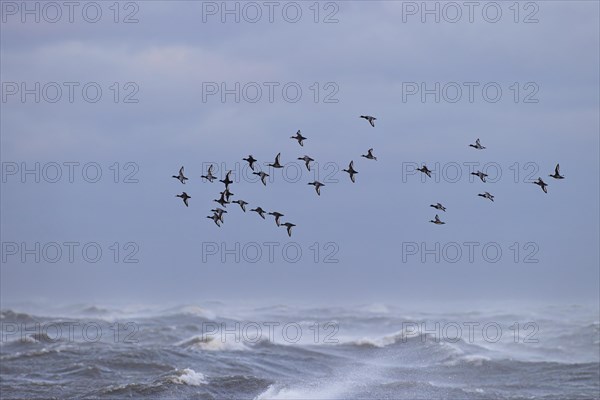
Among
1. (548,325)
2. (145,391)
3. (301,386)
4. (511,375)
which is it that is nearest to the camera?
(145,391)

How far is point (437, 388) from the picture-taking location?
5669 cm

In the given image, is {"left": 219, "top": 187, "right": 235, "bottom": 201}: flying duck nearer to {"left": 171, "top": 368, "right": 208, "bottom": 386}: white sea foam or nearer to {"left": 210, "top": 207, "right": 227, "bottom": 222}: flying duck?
{"left": 210, "top": 207, "right": 227, "bottom": 222}: flying duck

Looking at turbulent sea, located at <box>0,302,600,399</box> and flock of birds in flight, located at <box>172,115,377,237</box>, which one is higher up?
flock of birds in flight, located at <box>172,115,377,237</box>

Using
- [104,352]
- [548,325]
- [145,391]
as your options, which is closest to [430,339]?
[548,325]

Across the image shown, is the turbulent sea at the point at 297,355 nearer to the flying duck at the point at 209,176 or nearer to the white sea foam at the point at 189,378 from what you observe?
the white sea foam at the point at 189,378

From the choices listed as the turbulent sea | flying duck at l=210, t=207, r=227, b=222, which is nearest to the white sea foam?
the turbulent sea

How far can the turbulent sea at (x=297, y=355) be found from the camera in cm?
5488

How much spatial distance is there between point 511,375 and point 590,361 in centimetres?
872

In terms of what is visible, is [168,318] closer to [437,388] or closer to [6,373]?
[6,373]

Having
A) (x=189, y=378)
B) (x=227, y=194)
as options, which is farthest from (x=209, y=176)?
(x=189, y=378)

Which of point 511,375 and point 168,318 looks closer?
point 511,375

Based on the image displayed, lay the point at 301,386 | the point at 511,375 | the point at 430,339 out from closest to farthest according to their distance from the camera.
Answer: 1. the point at 301,386
2. the point at 511,375
3. the point at 430,339

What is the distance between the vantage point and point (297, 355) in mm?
68688

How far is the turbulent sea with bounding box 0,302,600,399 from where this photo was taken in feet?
180
